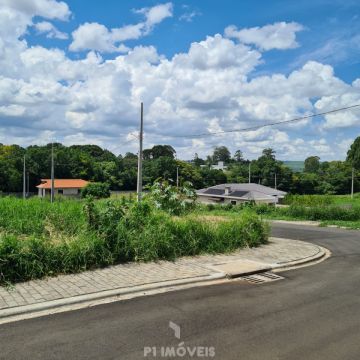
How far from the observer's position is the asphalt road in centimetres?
498

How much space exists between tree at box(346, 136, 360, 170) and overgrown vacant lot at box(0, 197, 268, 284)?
292ft

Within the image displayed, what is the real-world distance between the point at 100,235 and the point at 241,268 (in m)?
3.61

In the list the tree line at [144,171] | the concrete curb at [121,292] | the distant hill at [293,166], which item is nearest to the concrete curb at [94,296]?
the concrete curb at [121,292]

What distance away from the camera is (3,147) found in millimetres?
82812

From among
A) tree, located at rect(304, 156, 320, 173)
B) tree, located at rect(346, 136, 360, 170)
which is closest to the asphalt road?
tree, located at rect(346, 136, 360, 170)

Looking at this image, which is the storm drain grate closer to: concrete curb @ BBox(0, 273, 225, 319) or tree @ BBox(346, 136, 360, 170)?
concrete curb @ BBox(0, 273, 225, 319)

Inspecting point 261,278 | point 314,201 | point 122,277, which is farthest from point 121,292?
point 314,201

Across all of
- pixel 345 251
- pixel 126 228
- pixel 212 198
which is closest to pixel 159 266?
pixel 126 228

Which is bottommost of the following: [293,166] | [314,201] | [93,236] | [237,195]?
[237,195]

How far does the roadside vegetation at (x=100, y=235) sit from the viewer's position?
7980 millimetres

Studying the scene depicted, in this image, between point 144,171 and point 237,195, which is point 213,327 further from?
point 144,171

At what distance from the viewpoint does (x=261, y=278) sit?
9156mm

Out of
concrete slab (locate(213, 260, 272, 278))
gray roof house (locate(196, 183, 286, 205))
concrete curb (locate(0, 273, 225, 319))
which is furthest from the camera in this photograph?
gray roof house (locate(196, 183, 286, 205))

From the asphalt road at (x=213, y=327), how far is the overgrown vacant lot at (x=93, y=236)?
2108 millimetres
